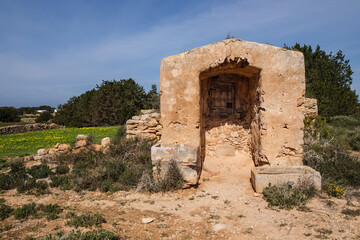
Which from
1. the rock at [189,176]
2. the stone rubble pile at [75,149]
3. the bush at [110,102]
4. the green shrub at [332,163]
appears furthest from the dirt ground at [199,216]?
the bush at [110,102]

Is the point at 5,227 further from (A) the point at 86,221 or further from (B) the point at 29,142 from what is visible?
(B) the point at 29,142

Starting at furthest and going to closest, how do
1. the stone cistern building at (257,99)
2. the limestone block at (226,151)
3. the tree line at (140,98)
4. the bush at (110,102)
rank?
the bush at (110,102) < the tree line at (140,98) < the limestone block at (226,151) < the stone cistern building at (257,99)

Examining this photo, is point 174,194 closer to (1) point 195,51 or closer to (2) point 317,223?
(2) point 317,223

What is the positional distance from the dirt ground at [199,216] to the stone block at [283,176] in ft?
0.88

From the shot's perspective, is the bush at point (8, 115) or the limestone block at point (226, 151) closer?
the limestone block at point (226, 151)

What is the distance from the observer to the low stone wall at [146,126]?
628cm

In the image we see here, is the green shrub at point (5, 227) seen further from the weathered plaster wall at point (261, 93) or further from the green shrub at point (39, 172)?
the weathered plaster wall at point (261, 93)

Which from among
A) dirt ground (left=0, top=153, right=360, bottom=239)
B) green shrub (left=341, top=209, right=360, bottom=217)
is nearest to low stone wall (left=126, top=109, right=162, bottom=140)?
dirt ground (left=0, top=153, right=360, bottom=239)

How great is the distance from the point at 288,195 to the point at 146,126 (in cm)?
406

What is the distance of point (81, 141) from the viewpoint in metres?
7.29

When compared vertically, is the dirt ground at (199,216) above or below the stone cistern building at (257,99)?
below

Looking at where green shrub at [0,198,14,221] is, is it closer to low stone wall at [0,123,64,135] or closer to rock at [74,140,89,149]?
rock at [74,140,89,149]

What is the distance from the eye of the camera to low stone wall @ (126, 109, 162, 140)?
628 cm

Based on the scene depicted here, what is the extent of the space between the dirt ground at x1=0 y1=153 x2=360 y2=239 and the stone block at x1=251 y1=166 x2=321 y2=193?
10.6 inches
